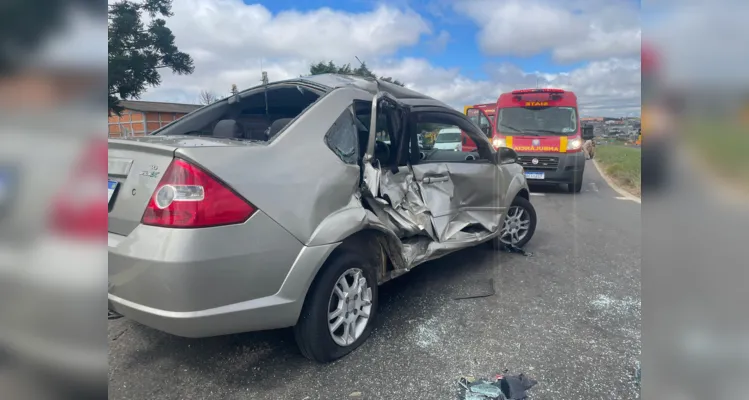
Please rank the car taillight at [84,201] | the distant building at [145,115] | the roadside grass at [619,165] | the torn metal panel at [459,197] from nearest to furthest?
the car taillight at [84,201], the roadside grass at [619,165], the distant building at [145,115], the torn metal panel at [459,197]

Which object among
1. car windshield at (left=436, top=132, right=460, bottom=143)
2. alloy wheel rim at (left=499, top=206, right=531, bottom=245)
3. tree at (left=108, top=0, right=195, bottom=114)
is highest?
tree at (left=108, top=0, right=195, bottom=114)

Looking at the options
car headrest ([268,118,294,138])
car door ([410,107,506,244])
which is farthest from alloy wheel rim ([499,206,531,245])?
car headrest ([268,118,294,138])

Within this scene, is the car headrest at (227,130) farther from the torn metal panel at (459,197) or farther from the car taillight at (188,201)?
the torn metal panel at (459,197)

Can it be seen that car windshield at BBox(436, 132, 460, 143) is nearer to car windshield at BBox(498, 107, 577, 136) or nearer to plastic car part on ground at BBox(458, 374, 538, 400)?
plastic car part on ground at BBox(458, 374, 538, 400)

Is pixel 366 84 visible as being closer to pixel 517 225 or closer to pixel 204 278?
pixel 204 278

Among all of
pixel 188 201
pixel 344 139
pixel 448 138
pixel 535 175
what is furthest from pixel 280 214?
pixel 535 175

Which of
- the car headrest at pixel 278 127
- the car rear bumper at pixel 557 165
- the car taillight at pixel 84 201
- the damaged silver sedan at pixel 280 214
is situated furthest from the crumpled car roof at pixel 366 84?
the car rear bumper at pixel 557 165

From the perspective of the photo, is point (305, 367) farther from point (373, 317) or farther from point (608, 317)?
point (608, 317)

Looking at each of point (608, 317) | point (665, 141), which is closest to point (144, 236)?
point (665, 141)

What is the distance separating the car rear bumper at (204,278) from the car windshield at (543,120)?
9.41 metres

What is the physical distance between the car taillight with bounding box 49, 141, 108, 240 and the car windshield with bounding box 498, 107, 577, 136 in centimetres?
1046

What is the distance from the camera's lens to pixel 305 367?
242cm

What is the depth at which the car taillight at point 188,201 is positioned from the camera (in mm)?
1816

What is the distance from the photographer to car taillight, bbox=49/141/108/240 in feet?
2.19
